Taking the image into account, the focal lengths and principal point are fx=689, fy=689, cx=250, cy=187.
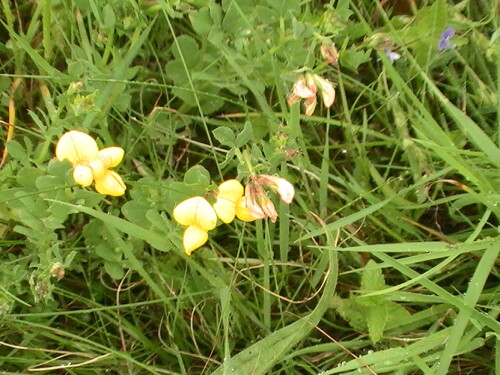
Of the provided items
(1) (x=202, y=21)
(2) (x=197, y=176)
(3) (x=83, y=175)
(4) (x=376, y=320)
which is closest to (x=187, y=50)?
(1) (x=202, y=21)

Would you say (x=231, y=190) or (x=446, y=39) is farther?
(x=446, y=39)

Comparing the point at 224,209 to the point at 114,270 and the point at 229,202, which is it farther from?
the point at 114,270

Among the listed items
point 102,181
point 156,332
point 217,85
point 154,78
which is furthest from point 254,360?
point 154,78

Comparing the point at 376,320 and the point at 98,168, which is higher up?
the point at 98,168

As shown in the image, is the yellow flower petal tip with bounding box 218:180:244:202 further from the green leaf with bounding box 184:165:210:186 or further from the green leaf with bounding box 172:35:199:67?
the green leaf with bounding box 172:35:199:67

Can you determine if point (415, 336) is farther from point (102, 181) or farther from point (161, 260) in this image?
point (102, 181)

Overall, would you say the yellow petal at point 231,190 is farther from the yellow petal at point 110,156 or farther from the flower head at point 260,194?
the yellow petal at point 110,156

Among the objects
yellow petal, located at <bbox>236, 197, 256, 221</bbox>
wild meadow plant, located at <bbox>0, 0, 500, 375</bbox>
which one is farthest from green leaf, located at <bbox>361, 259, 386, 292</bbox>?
yellow petal, located at <bbox>236, 197, 256, 221</bbox>
